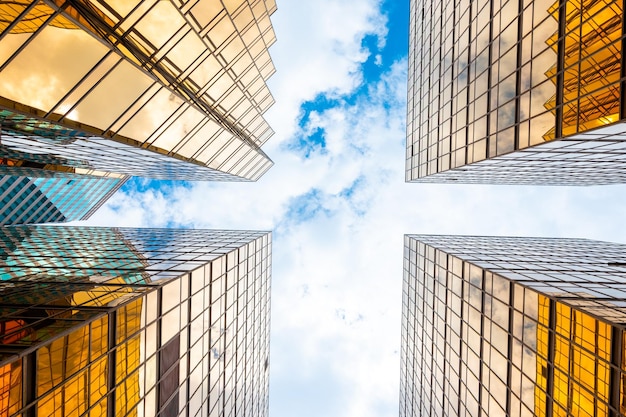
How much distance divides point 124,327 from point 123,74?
9624 millimetres

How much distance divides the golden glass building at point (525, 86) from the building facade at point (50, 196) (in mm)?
49604

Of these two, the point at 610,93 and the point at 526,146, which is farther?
the point at 526,146

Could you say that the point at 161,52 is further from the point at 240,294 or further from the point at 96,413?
the point at 240,294

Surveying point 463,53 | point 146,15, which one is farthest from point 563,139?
point 146,15

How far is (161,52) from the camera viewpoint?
60.2 ft

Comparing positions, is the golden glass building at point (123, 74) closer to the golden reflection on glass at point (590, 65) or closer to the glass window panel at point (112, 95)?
the glass window panel at point (112, 95)

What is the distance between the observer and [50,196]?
238ft

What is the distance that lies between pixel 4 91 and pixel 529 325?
22.1 metres

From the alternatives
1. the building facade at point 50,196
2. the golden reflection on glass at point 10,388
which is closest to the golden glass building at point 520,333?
the golden reflection on glass at point 10,388

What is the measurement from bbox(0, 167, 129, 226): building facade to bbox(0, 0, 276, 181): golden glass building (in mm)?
37270

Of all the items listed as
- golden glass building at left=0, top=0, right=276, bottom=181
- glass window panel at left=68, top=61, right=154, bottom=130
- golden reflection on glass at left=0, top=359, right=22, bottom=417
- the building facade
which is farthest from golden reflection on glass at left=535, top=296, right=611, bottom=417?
the building facade

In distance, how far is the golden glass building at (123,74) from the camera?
10.8 m

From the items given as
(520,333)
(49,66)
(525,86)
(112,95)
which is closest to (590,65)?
(525,86)

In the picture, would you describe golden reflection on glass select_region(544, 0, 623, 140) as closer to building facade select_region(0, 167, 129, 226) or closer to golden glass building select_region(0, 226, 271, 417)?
golden glass building select_region(0, 226, 271, 417)
